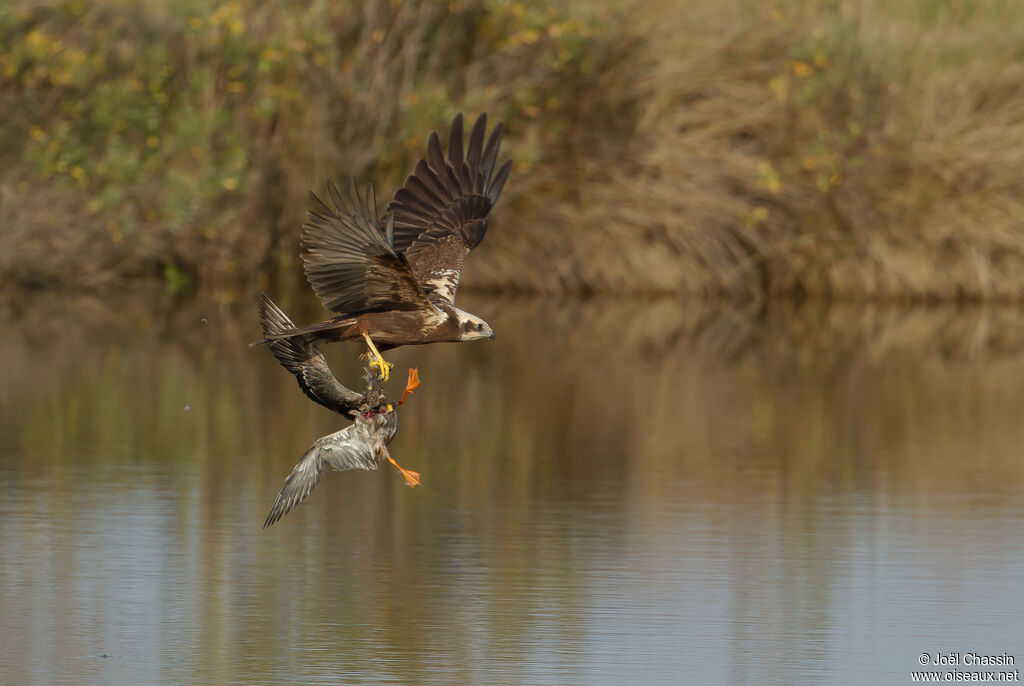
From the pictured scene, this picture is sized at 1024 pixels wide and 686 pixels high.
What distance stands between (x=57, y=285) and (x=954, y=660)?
19620 millimetres

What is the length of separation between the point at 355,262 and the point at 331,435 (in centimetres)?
82

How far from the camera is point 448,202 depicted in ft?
35.9

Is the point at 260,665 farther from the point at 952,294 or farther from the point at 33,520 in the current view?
the point at 952,294

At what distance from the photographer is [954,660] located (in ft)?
28.0

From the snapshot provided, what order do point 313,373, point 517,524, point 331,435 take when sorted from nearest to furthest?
1. point 331,435
2. point 313,373
3. point 517,524

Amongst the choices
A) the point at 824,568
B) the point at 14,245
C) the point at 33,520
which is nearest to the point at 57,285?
the point at 14,245

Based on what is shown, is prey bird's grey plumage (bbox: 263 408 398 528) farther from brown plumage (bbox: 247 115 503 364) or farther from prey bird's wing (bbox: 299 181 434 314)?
prey bird's wing (bbox: 299 181 434 314)

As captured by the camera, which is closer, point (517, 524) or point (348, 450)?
point (348, 450)

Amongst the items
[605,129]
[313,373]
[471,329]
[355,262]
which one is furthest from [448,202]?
[605,129]

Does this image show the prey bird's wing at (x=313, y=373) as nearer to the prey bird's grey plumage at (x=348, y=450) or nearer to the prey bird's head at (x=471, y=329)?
the prey bird's grey plumage at (x=348, y=450)

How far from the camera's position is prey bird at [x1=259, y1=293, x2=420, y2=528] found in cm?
896

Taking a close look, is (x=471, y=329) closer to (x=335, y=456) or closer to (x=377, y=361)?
(x=377, y=361)

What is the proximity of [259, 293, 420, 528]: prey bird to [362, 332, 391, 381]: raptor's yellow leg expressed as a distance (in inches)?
4.9

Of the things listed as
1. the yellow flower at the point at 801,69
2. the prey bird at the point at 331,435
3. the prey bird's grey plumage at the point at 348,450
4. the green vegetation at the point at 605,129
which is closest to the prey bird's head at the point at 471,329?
the prey bird at the point at 331,435
